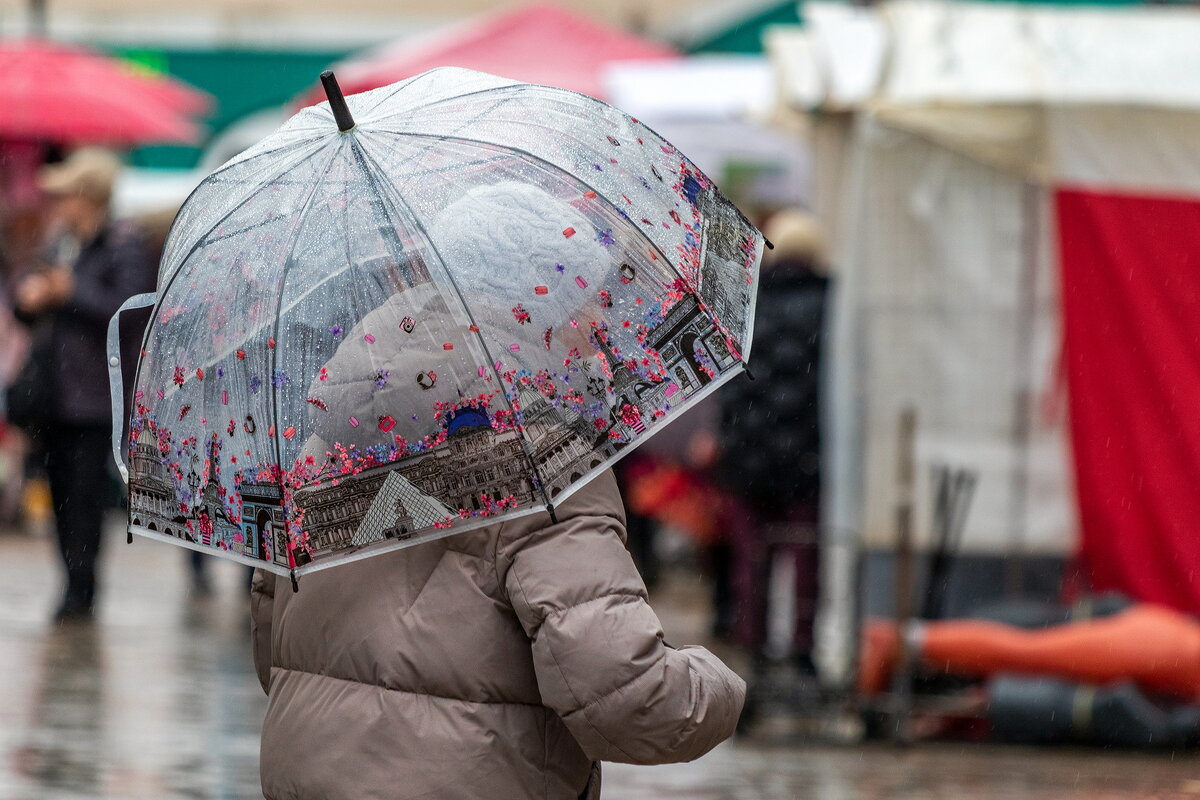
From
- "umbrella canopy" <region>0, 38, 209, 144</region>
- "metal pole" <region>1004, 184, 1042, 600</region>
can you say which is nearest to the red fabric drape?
"metal pole" <region>1004, 184, 1042, 600</region>

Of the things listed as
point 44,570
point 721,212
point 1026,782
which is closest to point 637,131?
point 721,212

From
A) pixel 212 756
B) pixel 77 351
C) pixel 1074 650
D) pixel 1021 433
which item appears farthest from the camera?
pixel 77 351

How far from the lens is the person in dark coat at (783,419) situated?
9.24 meters

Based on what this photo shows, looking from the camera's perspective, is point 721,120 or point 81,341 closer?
point 81,341

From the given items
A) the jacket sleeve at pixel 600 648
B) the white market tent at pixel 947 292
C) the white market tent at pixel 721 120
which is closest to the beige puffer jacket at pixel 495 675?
the jacket sleeve at pixel 600 648

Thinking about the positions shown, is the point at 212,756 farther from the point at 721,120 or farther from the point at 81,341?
the point at 721,120

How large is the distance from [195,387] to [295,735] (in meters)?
0.63

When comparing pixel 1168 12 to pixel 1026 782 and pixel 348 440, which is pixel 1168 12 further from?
pixel 348 440

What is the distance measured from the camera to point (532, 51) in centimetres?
1255

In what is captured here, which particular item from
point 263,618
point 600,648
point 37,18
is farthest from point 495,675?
point 37,18

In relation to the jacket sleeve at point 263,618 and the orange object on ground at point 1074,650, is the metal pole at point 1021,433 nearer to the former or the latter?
the orange object on ground at point 1074,650

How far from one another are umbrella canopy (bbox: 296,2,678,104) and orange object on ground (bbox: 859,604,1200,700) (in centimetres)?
479

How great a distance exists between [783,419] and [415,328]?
6.31 metres

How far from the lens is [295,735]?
10.6 ft
